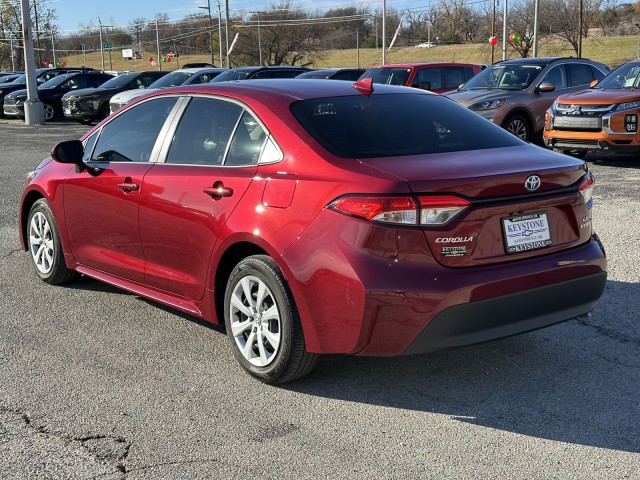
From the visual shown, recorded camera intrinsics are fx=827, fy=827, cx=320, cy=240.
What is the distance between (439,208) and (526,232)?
551 mm

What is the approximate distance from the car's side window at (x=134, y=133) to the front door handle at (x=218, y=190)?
86 cm

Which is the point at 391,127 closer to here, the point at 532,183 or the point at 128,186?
the point at 532,183

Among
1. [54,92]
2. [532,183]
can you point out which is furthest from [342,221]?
[54,92]

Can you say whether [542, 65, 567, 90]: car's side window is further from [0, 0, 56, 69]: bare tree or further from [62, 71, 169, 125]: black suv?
[0, 0, 56, 69]: bare tree

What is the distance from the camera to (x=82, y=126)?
25172 millimetres

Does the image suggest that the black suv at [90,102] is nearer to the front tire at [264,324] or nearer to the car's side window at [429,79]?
the car's side window at [429,79]

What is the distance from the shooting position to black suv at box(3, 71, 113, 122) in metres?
27.1

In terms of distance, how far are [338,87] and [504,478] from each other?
2605mm

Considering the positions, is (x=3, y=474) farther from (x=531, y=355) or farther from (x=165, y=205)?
(x=531, y=355)

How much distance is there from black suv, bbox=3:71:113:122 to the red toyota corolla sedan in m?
23.1

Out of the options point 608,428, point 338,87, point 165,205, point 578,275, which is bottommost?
point 608,428

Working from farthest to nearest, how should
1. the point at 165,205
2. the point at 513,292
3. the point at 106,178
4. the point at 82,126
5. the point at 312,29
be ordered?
the point at 312,29
the point at 82,126
the point at 106,178
the point at 165,205
the point at 513,292

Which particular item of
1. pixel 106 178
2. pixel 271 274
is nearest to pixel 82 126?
pixel 106 178

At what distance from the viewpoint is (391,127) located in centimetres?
465
